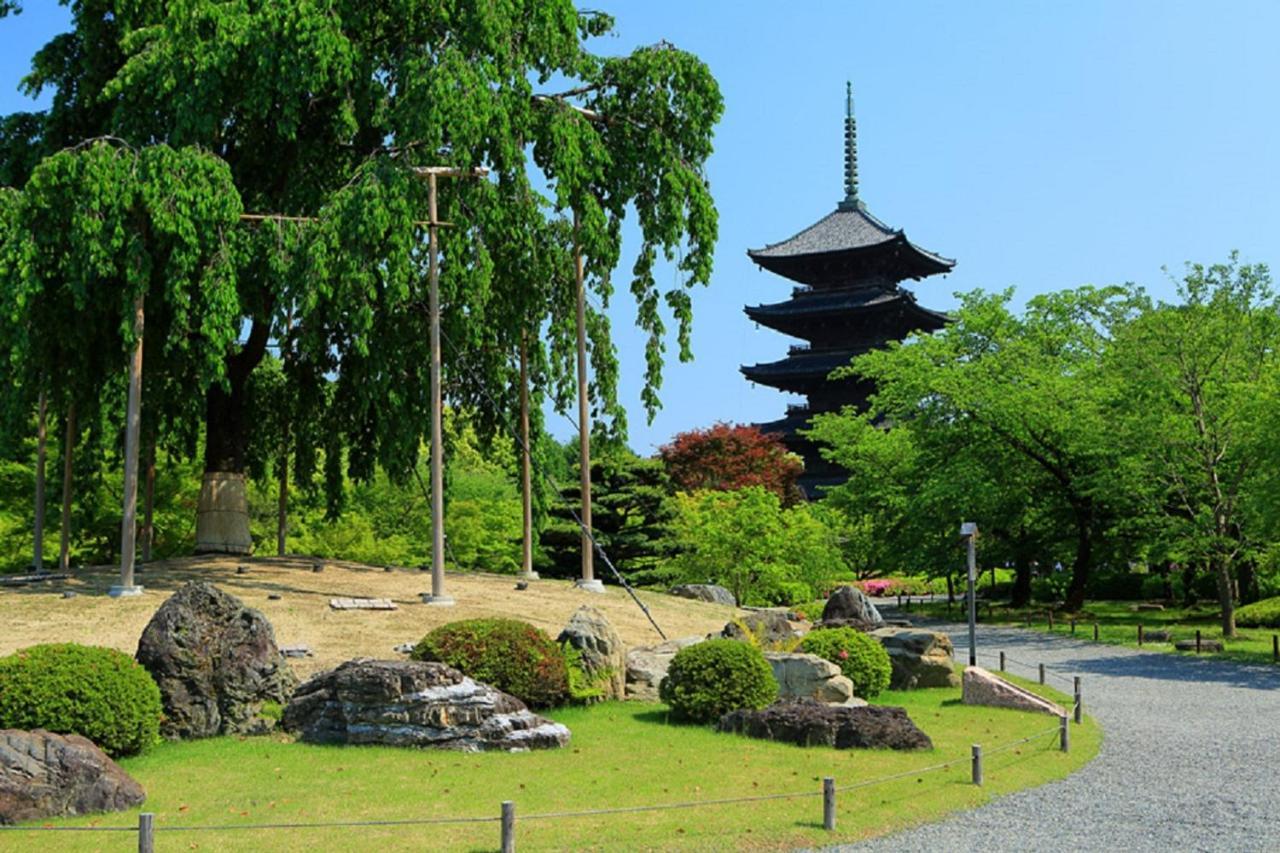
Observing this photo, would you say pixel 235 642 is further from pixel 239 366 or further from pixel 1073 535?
pixel 1073 535

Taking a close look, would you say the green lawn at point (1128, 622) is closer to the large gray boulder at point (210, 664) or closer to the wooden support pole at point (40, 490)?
the large gray boulder at point (210, 664)

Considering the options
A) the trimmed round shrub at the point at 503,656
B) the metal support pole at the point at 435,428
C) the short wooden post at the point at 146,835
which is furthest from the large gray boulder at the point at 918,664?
the short wooden post at the point at 146,835

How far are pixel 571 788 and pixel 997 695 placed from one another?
882 centimetres

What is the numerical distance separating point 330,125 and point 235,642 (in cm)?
1240

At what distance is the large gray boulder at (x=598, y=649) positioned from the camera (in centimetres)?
1700

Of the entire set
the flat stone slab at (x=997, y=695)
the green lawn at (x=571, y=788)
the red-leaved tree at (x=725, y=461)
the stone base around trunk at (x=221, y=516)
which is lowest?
the green lawn at (x=571, y=788)

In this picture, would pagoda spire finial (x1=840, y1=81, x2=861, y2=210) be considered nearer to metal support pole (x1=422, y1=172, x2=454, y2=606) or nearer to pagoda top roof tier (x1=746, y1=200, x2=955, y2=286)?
pagoda top roof tier (x1=746, y1=200, x2=955, y2=286)

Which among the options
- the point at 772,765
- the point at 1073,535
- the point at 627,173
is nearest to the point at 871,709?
the point at 772,765

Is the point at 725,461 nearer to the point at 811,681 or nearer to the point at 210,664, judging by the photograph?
the point at 811,681

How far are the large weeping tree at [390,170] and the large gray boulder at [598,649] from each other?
22.0 ft

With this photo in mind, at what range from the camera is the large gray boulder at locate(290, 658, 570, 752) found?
13773 mm

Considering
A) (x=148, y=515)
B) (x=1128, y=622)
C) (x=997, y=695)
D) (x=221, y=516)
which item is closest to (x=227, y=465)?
(x=221, y=516)

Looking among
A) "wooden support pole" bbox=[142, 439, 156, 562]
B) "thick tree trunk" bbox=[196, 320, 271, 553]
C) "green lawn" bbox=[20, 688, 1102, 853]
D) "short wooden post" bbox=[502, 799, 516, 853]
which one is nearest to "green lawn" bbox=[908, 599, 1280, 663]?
"green lawn" bbox=[20, 688, 1102, 853]

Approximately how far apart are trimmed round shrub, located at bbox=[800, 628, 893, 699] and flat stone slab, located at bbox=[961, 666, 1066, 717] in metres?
1.25
